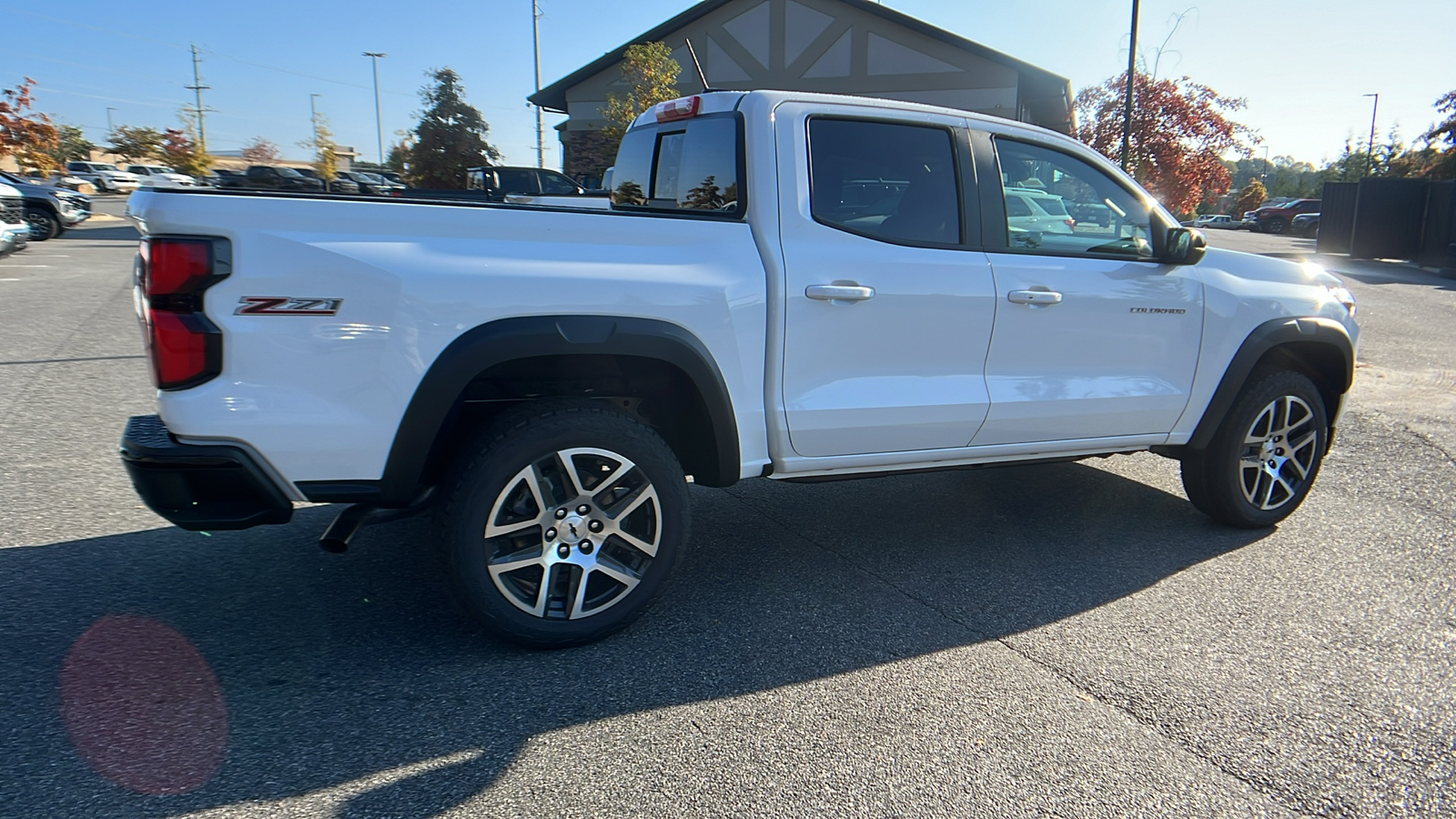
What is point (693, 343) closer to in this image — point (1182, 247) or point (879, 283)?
point (879, 283)

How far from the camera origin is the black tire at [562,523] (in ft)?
10.1

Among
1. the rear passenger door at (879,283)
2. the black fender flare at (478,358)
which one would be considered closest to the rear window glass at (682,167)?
the rear passenger door at (879,283)

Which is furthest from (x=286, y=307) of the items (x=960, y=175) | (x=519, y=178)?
(x=519, y=178)

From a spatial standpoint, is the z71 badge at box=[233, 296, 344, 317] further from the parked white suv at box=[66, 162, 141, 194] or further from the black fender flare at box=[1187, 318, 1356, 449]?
the parked white suv at box=[66, 162, 141, 194]

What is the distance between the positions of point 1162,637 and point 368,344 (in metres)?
3.11

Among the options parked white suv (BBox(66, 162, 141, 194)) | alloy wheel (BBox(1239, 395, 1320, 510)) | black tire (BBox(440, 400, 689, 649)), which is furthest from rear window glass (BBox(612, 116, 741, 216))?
parked white suv (BBox(66, 162, 141, 194))

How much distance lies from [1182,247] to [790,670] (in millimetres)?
2724

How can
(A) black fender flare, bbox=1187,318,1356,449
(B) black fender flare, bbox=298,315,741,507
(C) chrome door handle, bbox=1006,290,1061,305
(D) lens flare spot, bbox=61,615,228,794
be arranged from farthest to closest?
(A) black fender flare, bbox=1187,318,1356,449
(C) chrome door handle, bbox=1006,290,1061,305
(B) black fender flare, bbox=298,315,741,507
(D) lens flare spot, bbox=61,615,228,794

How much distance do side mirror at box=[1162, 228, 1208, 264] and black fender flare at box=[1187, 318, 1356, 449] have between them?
22.1 inches

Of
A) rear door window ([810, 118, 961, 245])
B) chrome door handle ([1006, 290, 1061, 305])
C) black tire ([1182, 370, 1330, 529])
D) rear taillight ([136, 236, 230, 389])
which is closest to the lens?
rear taillight ([136, 236, 230, 389])

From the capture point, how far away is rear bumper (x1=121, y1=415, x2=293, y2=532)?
2752mm

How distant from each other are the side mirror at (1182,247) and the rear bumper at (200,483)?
3871 millimetres

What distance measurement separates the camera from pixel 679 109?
4133 millimetres

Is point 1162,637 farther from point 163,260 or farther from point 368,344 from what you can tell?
point 163,260
